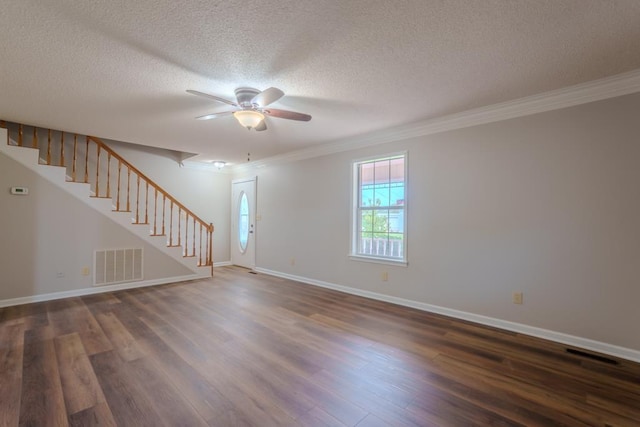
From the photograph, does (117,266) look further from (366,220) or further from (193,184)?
(366,220)

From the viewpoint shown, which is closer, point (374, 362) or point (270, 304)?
point (374, 362)

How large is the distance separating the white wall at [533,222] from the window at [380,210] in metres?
0.16

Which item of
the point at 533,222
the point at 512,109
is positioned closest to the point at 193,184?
the point at 512,109

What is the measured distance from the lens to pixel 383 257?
4246 millimetres

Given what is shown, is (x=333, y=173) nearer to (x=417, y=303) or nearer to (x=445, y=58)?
(x=417, y=303)

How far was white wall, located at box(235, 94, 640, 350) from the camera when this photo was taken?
8.52ft

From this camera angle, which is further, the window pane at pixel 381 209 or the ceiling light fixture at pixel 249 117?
the window pane at pixel 381 209

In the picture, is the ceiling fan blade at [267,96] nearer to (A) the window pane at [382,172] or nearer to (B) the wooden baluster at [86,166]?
(A) the window pane at [382,172]

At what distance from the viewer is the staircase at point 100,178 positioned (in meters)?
4.24

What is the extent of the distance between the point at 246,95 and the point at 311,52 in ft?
2.85

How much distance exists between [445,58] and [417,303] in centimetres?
292

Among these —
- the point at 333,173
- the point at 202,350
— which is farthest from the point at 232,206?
the point at 202,350

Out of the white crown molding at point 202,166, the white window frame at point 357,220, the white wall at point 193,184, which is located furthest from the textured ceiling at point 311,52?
the white crown molding at point 202,166

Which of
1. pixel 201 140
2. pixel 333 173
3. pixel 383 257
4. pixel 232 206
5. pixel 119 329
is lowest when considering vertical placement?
pixel 119 329
